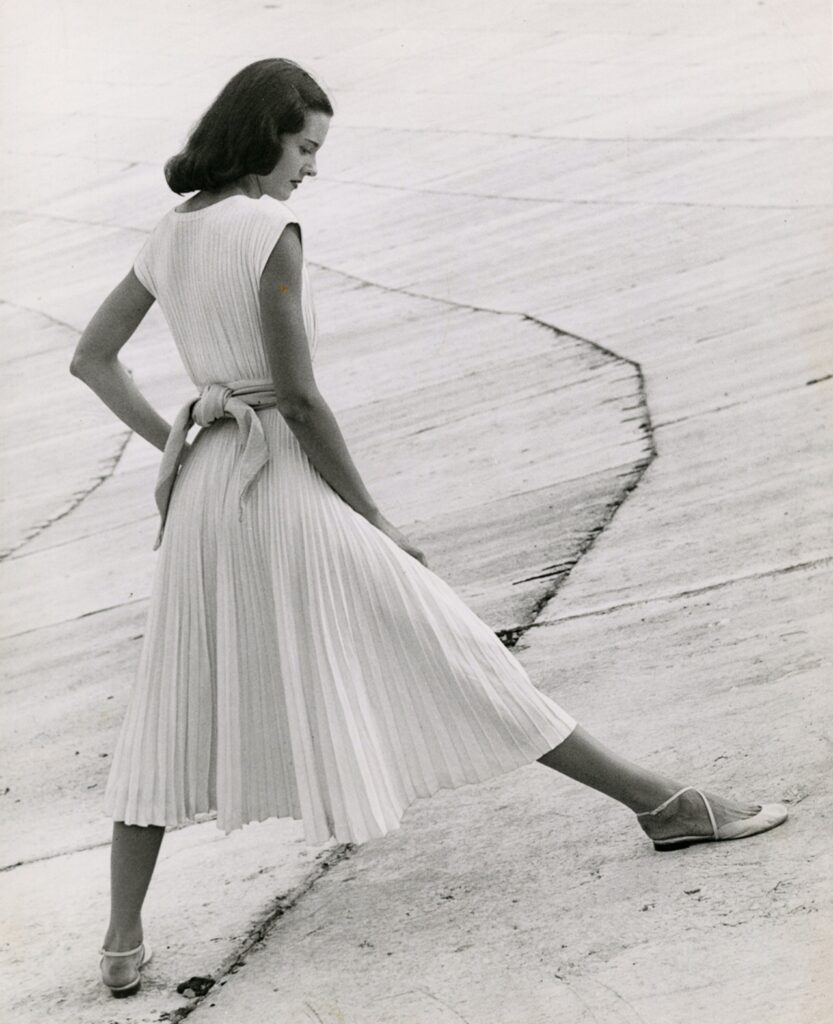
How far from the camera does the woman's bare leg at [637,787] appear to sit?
3.27 meters

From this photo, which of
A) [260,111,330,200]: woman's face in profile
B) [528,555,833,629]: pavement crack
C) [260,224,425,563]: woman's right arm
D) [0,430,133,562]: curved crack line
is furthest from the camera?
[0,430,133,562]: curved crack line

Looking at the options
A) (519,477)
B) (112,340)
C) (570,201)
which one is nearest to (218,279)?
(112,340)

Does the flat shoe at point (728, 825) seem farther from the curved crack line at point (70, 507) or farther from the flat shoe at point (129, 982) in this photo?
the curved crack line at point (70, 507)

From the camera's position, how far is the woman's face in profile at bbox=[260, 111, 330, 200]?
3.19 meters

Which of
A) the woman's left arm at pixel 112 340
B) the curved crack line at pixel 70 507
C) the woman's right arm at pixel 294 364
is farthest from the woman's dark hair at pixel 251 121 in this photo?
the curved crack line at pixel 70 507

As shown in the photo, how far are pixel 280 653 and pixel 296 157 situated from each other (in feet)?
3.26

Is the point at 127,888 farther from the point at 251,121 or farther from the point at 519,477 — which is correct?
the point at 519,477

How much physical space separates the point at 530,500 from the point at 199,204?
2834mm

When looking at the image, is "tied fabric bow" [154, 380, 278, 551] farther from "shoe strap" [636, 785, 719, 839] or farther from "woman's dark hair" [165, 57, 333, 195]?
"shoe strap" [636, 785, 719, 839]

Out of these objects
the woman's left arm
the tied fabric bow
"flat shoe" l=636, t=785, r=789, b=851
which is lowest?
"flat shoe" l=636, t=785, r=789, b=851

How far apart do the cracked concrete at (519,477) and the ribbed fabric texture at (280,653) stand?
349mm

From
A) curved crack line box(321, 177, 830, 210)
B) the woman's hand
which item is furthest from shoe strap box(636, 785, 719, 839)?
curved crack line box(321, 177, 830, 210)

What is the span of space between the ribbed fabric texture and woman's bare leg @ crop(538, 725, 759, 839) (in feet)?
0.23

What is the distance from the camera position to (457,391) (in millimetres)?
7184
